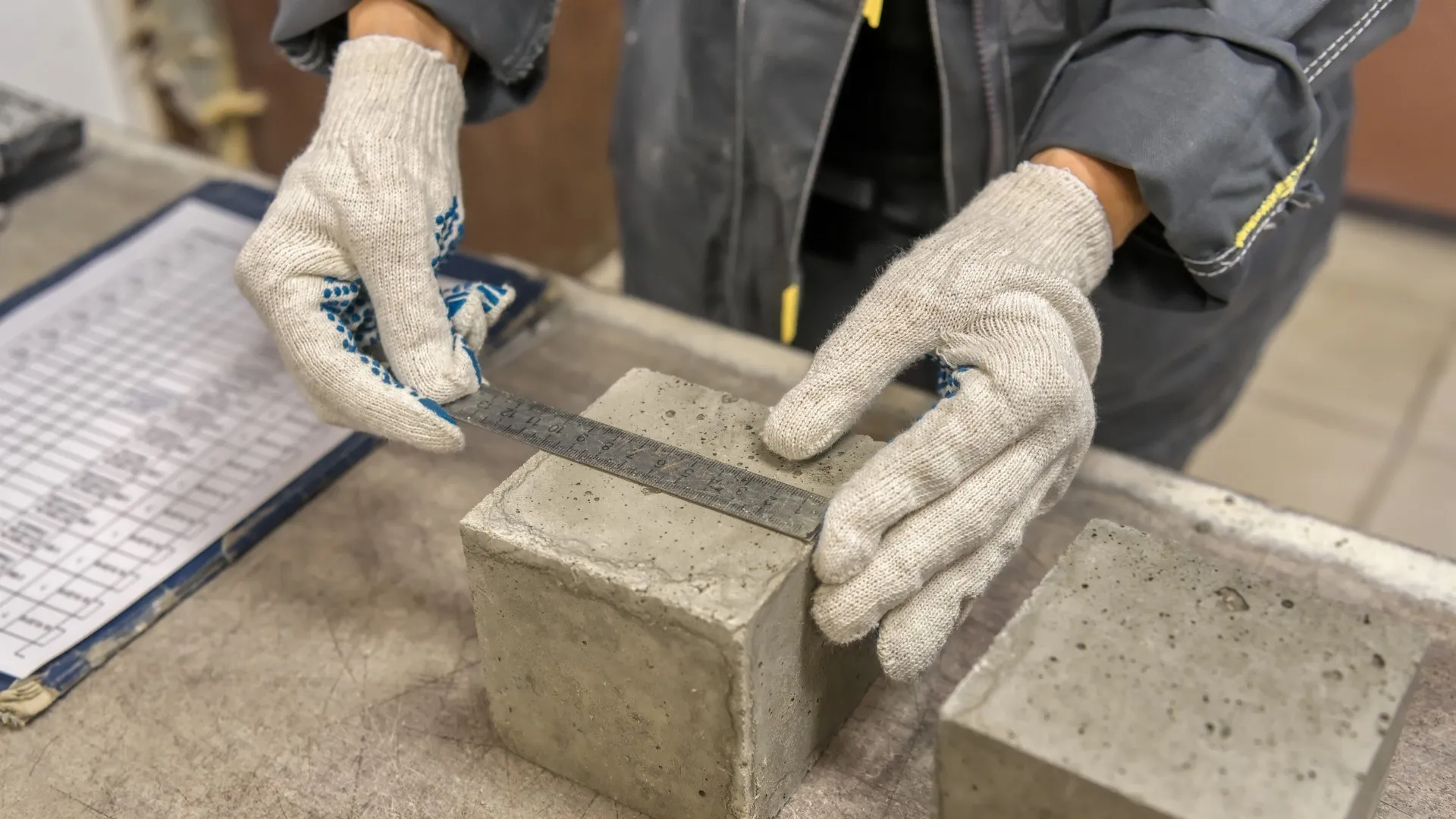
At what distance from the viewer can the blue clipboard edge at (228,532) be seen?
92 centimetres

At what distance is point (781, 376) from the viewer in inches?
46.2

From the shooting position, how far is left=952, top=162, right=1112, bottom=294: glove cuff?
2.90 feet

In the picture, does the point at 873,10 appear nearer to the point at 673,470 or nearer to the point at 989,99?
the point at 989,99

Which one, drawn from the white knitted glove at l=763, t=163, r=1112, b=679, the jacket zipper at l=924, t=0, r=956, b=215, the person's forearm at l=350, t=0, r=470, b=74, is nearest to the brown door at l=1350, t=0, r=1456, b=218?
the jacket zipper at l=924, t=0, r=956, b=215

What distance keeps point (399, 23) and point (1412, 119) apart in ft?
7.66

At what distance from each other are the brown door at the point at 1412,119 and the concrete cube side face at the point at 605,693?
6.90ft

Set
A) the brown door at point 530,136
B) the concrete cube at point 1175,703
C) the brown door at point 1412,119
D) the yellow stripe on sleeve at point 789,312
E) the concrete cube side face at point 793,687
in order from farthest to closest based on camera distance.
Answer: the brown door at point 1412,119 < the brown door at point 530,136 < the yellow stripe on sleeve at point 789,312 < the concrete cube side face at point 793,687 < the concrete cube at point 1175,703

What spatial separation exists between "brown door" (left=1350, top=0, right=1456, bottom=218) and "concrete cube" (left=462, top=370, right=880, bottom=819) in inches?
78.5

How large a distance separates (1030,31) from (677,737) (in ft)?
2.19

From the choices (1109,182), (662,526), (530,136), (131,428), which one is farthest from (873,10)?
(530,136)

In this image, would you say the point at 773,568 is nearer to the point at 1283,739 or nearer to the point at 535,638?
the point at 535,638

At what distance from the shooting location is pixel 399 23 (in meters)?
1.06

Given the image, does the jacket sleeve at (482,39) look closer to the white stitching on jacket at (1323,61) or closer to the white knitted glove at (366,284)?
the white knitted glove at (366,284)

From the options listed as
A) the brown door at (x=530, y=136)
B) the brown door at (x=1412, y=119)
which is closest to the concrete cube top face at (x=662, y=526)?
the brown door at (x=530, y=136)
